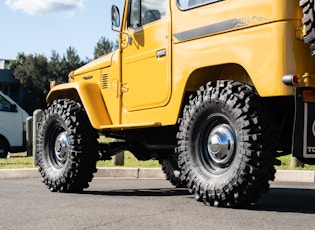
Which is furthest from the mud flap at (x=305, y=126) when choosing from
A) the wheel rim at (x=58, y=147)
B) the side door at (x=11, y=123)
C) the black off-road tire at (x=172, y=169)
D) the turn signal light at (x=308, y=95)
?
the side door at (x=11, y=123)

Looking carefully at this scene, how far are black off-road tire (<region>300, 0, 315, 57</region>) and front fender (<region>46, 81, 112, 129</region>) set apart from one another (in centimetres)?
309

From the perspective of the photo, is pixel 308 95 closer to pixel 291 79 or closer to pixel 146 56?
pixel 291 79

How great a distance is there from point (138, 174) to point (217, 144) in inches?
191

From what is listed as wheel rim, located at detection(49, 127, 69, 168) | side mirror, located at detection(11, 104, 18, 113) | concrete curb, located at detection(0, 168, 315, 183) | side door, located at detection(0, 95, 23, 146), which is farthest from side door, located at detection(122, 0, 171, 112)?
side mirror, located at detection(11, 104, 18, 113)

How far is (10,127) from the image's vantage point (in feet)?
56.5

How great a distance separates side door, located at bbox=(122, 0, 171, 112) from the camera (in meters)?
6.57

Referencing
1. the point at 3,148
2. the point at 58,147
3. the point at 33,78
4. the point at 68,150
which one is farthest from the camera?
the point at 33,78

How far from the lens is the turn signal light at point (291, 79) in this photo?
514cm

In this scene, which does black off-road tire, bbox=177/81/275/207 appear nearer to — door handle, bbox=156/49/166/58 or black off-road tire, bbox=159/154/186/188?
door handle, bbox=156/49/166/58

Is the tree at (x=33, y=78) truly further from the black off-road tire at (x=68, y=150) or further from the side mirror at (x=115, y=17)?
the side mirror at (x=115, y=17)

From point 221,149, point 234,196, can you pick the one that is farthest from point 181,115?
point 234,196

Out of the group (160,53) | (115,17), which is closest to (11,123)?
(115,17)

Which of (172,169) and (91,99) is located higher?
(91,99)

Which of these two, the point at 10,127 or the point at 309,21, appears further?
the point at 10,127
